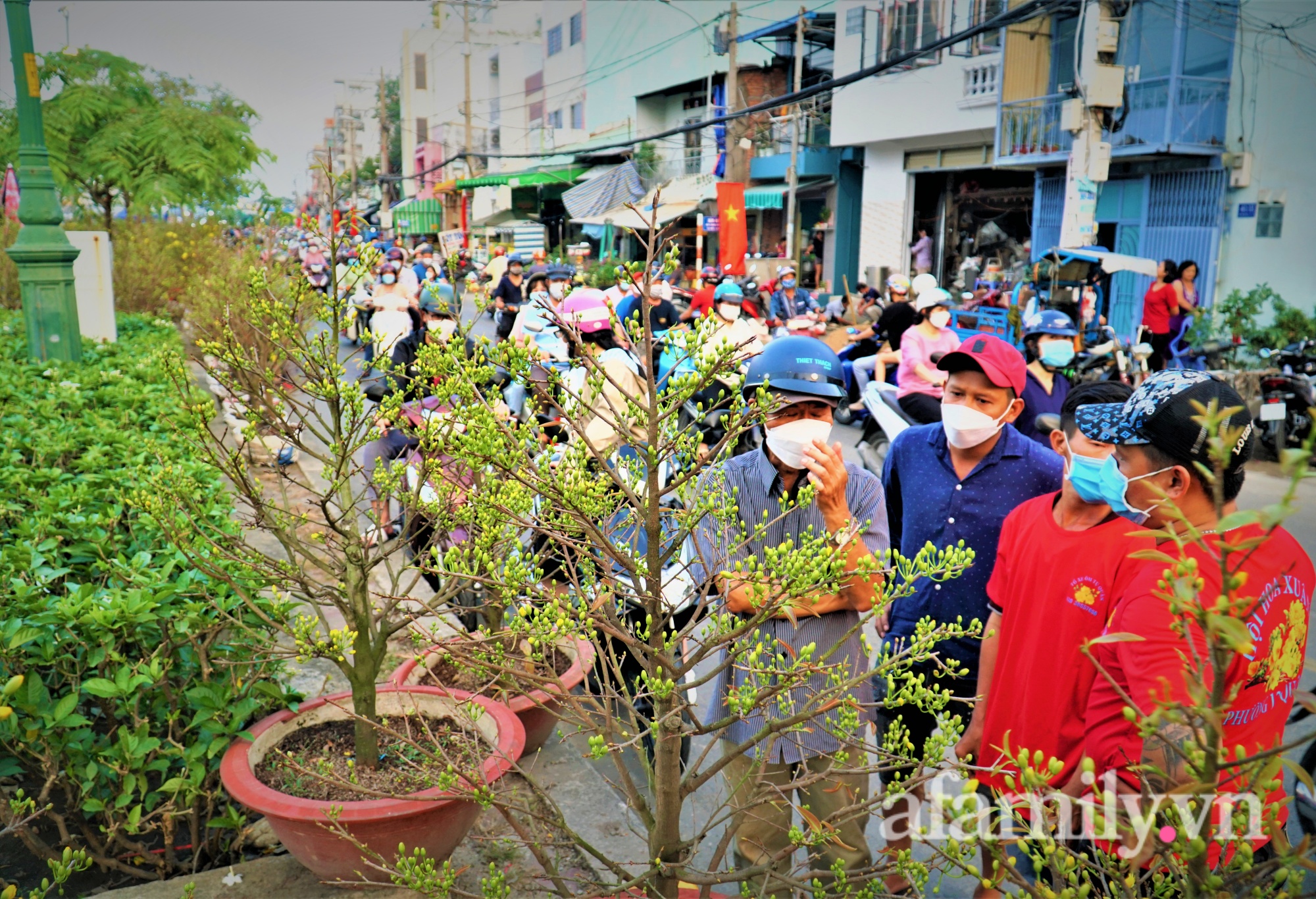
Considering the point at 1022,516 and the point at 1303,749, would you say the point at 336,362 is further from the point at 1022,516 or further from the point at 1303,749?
the point at 1303,749

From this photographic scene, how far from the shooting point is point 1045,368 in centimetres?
578

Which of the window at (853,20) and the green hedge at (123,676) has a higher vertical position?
the window at (853,20)

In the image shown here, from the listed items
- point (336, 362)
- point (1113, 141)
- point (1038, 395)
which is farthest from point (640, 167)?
point (336, 362)

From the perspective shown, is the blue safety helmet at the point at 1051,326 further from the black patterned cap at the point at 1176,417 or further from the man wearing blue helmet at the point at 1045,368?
the black patterned cap at the point at 1176,417

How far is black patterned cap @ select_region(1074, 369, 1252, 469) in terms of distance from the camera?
2.18 metres

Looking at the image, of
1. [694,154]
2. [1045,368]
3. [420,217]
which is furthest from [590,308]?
[420,217]

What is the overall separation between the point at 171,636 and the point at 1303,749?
4286 millimetres

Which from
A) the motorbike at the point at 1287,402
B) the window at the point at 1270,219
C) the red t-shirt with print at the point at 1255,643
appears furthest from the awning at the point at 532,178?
the red t-shirt with print at the point at 1255,643

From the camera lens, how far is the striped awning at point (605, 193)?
96.1 feet

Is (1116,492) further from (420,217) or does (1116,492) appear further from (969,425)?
(420,217)

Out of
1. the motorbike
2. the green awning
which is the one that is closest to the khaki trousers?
the motorbike

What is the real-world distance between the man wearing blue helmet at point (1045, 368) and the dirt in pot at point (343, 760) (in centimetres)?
337

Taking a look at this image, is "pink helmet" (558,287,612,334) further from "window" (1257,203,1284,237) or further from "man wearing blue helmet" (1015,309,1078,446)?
"window" (1257,203,1284,237)

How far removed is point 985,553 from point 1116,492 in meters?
0.76
